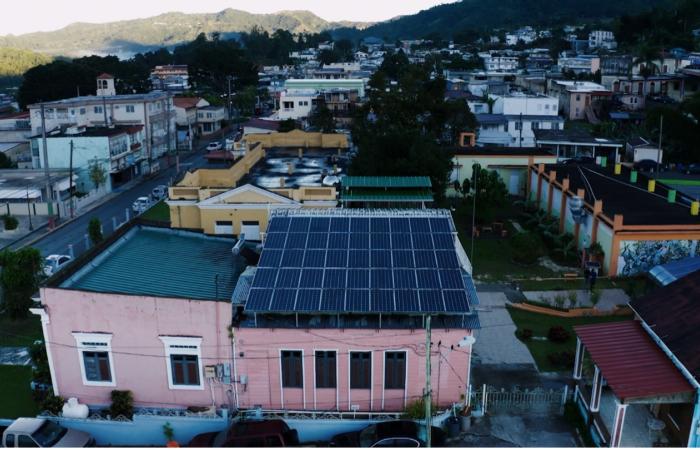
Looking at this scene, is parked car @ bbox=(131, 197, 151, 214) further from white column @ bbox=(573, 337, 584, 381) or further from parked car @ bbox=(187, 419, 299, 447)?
white column @ bbox=(573, 337, 584, 381)

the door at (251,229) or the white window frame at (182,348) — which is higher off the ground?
the door at (251,229)

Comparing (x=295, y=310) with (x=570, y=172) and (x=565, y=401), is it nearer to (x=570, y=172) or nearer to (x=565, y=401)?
(x=565, y=401)

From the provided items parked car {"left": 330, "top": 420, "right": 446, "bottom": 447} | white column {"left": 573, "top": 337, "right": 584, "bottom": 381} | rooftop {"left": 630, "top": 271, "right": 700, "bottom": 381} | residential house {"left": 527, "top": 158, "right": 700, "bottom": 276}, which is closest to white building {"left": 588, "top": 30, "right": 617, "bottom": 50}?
residential house {"left": 527, "top": 158, "right": 700, "bottom": 276}

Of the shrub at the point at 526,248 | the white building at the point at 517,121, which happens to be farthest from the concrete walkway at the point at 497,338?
the white building at the point at 517,121

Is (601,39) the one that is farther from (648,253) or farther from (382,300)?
(382,300)

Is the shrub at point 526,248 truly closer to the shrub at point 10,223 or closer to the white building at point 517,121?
the white building at point 517,121
